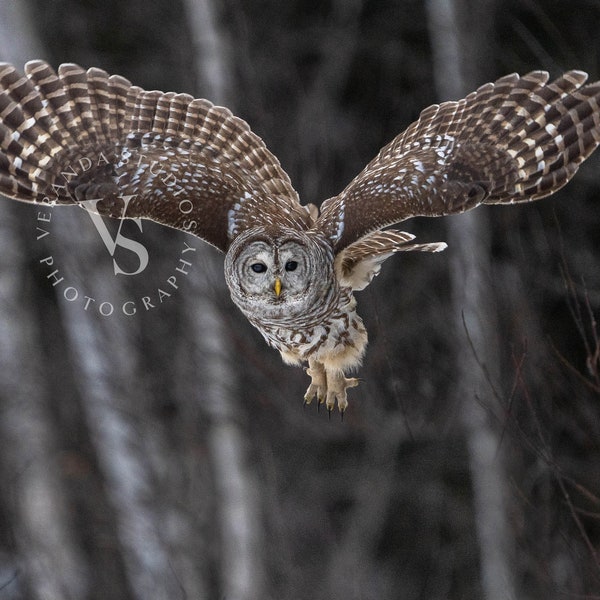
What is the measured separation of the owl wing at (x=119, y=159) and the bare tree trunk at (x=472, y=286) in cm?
262

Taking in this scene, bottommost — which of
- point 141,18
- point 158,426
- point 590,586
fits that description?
point 590,586

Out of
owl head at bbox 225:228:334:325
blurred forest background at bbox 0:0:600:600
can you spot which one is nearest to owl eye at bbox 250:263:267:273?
owl head at bbox 225:228:334:325

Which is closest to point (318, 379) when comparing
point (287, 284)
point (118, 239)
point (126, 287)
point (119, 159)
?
point (287, 284)

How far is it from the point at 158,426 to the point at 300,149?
2669 mm

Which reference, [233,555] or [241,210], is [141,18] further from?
[241,210]

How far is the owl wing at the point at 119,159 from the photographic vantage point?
590 centimetres

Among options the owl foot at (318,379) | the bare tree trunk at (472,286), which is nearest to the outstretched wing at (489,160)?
the owl foot at (318,379)

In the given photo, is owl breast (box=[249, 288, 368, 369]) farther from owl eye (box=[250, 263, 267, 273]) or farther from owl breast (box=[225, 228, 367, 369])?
owl eye (box=[250, 263, 267, 273])

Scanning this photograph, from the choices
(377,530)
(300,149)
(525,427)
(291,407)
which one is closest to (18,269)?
(300,149)

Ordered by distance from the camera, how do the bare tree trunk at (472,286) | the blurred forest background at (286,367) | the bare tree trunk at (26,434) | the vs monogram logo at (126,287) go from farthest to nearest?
the bare tree trunk at (26,434), the vs monogram logo at (126,287), the blurred forest background at (286,367), the bare tree trunk at (472,286)

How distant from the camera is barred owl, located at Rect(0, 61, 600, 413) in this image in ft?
18.4

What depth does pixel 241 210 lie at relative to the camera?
5930mm

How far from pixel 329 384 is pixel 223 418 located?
4.47 metres

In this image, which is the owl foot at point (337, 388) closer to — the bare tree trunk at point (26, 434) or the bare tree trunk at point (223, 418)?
the bare tree trunk at point (223, 418)
